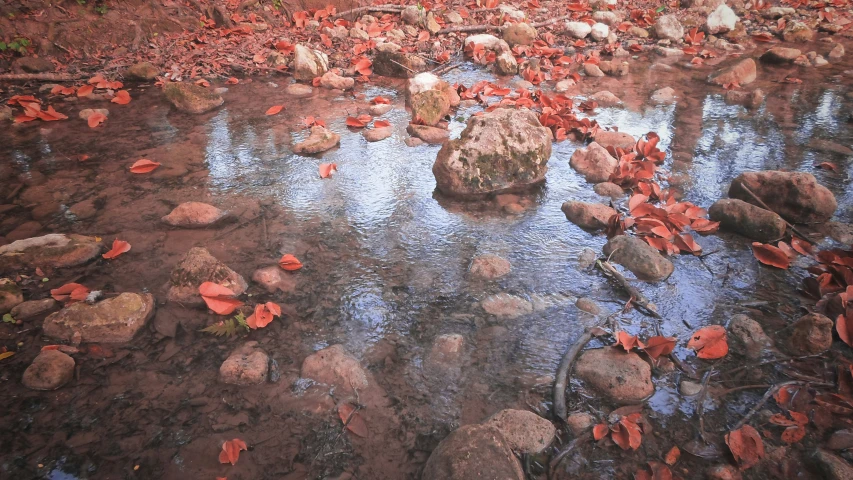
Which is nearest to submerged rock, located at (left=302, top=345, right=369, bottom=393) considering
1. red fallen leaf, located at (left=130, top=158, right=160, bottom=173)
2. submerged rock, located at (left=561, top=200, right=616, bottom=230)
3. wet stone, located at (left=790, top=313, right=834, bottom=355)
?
submerged rock, located at (left=561, top=200, right=616, bottom=230)

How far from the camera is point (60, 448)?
1.97 m

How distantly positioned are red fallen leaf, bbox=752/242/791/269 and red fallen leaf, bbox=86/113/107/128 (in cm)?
590

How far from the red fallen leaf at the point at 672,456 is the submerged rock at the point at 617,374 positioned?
24 cm

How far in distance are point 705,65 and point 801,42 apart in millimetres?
2401

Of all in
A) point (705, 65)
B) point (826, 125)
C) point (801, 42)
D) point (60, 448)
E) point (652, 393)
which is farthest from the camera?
point (801, 42)

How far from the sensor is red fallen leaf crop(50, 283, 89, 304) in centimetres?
266

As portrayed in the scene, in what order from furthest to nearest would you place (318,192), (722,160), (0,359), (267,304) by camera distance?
(722,160)
(318,192)
(267,304)
(0,359)

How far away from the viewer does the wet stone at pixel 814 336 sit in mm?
2334

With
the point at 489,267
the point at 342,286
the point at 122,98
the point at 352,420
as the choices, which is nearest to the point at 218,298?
the point at 342,286

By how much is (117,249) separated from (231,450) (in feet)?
5.96

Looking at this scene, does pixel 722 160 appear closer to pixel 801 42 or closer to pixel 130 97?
pixel 801 42

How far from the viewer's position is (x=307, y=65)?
243 inches

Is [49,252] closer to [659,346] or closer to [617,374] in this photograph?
[617,374]

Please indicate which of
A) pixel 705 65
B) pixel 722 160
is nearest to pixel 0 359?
pixel 722 160
